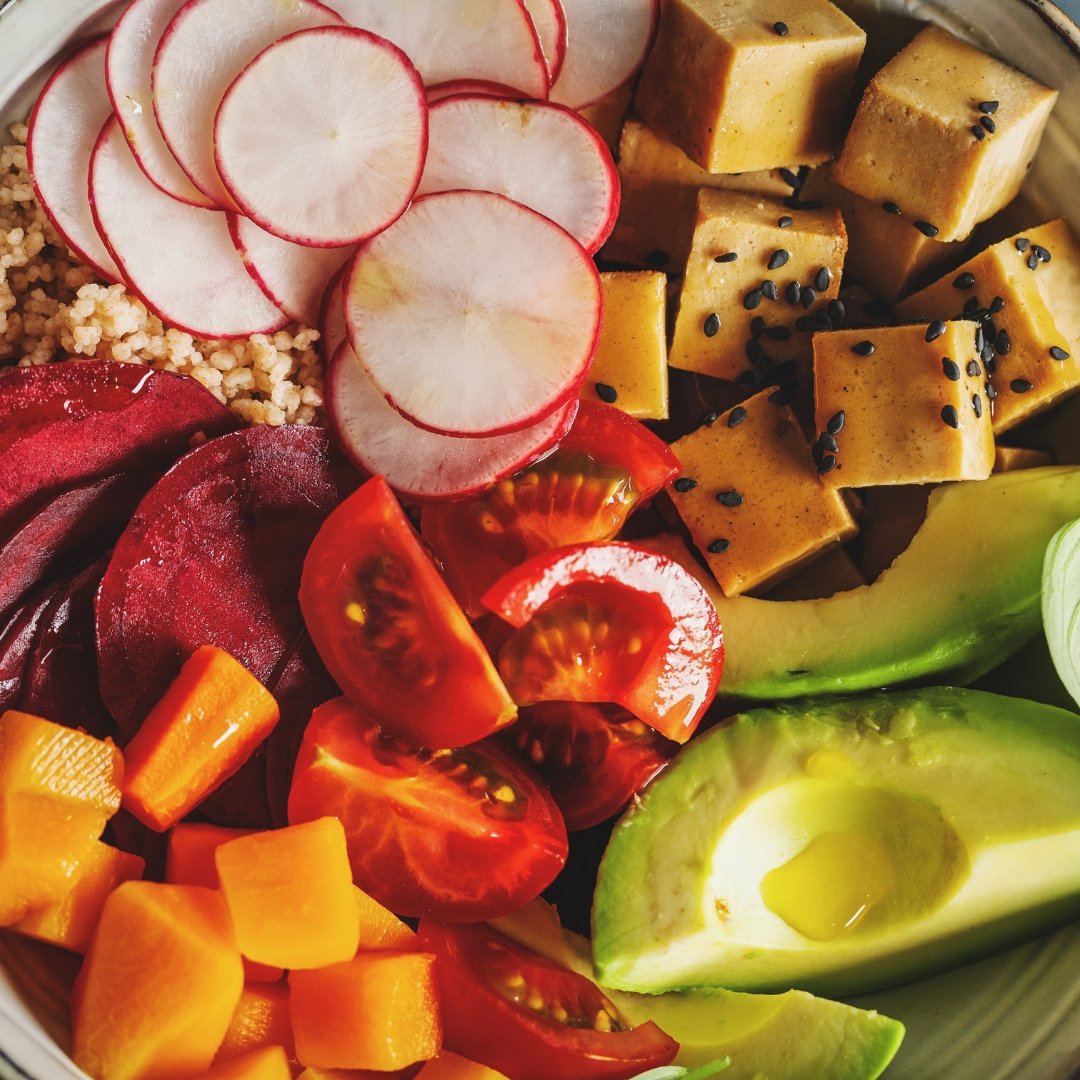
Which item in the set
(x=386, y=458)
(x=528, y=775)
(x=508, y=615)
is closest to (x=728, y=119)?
(x=386, y=458)

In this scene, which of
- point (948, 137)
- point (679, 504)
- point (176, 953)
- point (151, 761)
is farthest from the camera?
point (679, 504)

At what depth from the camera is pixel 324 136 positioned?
5.18 feet

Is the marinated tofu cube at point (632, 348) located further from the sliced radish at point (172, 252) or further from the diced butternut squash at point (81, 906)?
the diced butternut squash at point (81, 906)

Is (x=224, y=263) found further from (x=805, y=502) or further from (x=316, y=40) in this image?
(x=805, y=502)

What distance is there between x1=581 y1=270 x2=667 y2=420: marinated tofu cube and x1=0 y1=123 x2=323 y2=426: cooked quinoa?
0.48 meters

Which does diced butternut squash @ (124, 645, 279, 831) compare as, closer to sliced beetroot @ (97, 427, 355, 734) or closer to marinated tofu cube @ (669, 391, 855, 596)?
sliced beetroot @ (97, 427, 355, 734)

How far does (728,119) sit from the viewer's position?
1717 millimetres

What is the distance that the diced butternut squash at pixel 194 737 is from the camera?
1.46m

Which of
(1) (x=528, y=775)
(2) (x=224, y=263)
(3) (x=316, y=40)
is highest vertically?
(3) (x=316, y=40)

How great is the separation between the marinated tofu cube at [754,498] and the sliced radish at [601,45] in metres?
0.58

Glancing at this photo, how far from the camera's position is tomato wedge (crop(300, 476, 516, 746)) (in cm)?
158

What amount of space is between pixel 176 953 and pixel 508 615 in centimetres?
61

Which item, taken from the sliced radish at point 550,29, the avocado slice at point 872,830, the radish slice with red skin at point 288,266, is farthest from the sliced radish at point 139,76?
the avocado slice at point 872,830

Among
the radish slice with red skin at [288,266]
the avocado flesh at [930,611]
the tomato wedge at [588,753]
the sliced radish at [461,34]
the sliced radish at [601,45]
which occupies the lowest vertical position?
the tomato wedge at [588,753]
